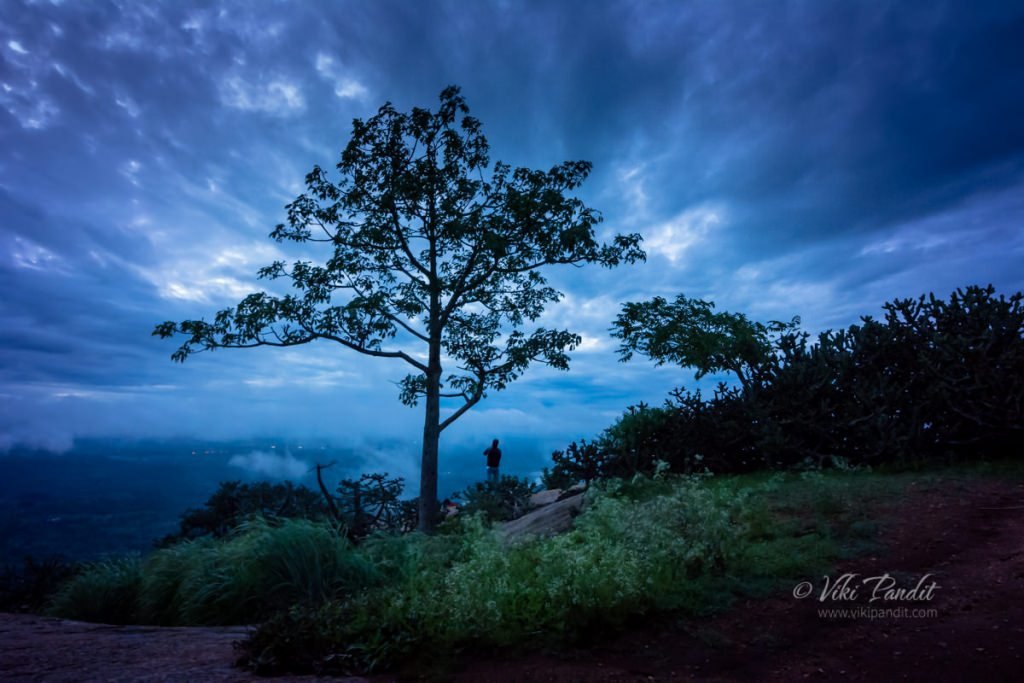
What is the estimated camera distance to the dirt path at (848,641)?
137 inches

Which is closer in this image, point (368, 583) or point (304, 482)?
point (368, 583)

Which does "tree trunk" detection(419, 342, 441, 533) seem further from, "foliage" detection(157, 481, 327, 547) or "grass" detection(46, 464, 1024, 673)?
"grass" detection(46, 464, 1024, 673)

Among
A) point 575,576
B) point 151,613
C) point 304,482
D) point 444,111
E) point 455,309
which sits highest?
point 444,111

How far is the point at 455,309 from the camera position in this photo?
15094mm

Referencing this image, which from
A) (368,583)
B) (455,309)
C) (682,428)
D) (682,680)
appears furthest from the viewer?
(455,309)

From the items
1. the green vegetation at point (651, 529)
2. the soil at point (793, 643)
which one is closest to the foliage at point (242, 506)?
the green vegetation at point (651, 529)

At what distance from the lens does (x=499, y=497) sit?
45.0 feet

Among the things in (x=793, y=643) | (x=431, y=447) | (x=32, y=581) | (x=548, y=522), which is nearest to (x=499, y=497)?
(x=431, y=447)

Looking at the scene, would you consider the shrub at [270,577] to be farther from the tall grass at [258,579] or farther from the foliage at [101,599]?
the foliage at [101,599]

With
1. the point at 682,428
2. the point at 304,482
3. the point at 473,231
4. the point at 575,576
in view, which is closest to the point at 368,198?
the point at 473,231

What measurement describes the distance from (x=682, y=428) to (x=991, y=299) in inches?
219

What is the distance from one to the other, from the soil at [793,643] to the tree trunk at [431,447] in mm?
7648

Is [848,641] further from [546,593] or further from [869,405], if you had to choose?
[869,405]

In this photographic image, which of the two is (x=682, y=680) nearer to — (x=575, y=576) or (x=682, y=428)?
(x=575, y=576)
